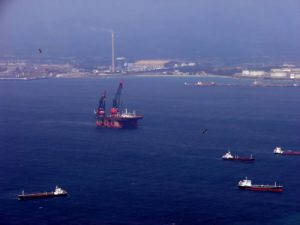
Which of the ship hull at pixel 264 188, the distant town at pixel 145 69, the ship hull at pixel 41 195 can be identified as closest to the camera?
the ship hull at pixel 41 195

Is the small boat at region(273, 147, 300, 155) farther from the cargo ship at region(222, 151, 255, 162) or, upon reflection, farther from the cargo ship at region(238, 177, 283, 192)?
the cargo ship at region(238, 177, 283, 192)

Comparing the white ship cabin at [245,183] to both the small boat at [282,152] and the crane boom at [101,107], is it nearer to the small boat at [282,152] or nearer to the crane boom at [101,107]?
the small boat at [282,152]

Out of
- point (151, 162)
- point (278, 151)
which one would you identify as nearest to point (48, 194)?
point (151, 162)

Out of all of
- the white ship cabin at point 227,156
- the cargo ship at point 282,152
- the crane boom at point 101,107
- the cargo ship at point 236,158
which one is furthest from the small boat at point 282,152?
the crane boom at point 101,107

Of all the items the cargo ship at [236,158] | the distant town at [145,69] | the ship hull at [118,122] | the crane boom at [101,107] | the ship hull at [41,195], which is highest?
the distant town at [145,69]

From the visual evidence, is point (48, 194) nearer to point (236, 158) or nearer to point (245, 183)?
point (245, 183)

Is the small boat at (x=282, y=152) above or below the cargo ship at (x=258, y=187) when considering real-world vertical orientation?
above
